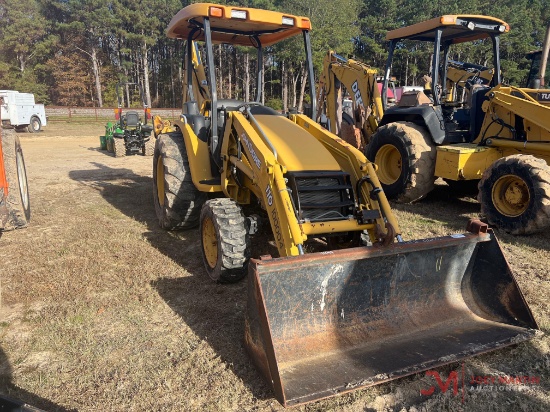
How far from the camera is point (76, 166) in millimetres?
11453

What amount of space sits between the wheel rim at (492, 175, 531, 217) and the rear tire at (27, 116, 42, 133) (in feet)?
77.8

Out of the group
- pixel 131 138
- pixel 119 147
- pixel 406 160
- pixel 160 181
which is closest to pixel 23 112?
pixel 131 138

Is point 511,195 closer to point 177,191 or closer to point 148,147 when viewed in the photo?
point 177,191

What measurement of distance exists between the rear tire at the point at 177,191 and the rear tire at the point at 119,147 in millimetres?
8573

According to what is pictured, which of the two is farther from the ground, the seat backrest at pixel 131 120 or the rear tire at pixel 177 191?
the seat backrest at pixel 131 120

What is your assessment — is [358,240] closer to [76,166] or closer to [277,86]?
[76,166]

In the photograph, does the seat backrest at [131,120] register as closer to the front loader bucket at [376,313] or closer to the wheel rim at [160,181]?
the wheel rim at [160,181]

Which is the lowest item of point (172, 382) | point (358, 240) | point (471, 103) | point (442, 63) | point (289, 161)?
point (172, 382)

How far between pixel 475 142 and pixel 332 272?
4.89 meters

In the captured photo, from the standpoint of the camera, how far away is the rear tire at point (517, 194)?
16.6ft

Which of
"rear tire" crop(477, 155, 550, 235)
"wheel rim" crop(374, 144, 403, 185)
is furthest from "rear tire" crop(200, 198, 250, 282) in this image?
"wheel rim" crop(374, 144, 403, 185)

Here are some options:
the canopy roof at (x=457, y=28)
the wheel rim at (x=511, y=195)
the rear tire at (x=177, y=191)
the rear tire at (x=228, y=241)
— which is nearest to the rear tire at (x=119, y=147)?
the rear tire at (x=177, y=191)

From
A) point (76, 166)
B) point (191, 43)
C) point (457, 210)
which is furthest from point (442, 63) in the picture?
point (76, 166)

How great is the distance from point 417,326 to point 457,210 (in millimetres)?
4189
